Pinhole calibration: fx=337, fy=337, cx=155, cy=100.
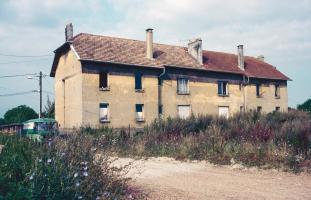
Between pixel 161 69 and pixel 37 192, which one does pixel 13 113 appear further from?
pixel 37 192

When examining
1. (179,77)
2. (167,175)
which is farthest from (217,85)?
(167,175)

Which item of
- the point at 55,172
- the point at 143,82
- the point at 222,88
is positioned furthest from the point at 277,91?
the point at 55,172

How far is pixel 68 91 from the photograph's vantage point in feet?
92.6

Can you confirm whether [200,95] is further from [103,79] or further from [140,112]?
[103,79]

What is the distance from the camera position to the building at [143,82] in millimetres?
25859

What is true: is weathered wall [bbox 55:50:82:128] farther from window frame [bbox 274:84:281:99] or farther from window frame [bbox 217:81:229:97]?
window frame [bbox 274:84:281:99]

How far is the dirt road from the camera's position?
6500 millimetres

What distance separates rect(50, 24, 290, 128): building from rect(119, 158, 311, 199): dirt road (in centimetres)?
1333

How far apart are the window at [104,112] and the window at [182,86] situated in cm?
703

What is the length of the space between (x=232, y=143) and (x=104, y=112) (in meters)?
15.8

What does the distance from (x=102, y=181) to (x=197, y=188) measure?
7.81 ft

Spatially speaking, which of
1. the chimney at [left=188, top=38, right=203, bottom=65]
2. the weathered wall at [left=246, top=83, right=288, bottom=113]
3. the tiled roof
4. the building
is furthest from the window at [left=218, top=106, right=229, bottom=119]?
the chimney at [left=188, top=38, right=203, bottom=65]

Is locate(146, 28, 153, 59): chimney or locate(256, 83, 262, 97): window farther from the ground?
locate(146, 28, 153, 59): chimney

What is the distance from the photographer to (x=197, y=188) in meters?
7.18
